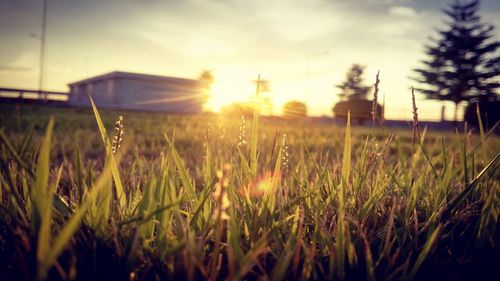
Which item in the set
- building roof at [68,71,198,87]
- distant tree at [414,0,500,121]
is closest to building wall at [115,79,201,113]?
building roof at [68,71,198,87]

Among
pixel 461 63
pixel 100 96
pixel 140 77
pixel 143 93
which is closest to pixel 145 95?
pixel 143 93

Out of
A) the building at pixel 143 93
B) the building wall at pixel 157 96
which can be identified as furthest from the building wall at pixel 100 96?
the building wall at pixel 157 96

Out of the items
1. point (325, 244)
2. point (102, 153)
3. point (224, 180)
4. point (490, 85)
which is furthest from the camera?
point (490, 85)

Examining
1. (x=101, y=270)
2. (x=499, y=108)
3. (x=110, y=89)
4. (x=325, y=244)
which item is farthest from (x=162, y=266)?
(x=110, y=89)

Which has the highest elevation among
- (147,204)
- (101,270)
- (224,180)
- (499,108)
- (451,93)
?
(451,93)

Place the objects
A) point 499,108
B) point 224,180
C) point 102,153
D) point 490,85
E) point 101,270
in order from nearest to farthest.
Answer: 1. point 224,180
2. point 101,270
3. point 102,153
4. point 499,108
5. point 490,85

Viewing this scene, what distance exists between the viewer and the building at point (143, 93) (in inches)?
1095

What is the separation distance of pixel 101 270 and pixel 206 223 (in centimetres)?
30

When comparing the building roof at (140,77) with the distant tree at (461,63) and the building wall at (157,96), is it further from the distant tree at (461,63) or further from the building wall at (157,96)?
the distant tree at (461,63)

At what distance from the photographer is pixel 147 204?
2.72ft

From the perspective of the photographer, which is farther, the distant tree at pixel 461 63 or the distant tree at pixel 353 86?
the distant tree at pixel 353 86

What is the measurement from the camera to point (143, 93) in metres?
28.7

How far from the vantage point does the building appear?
91.2 ft

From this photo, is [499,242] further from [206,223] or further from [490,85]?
[490,85]
